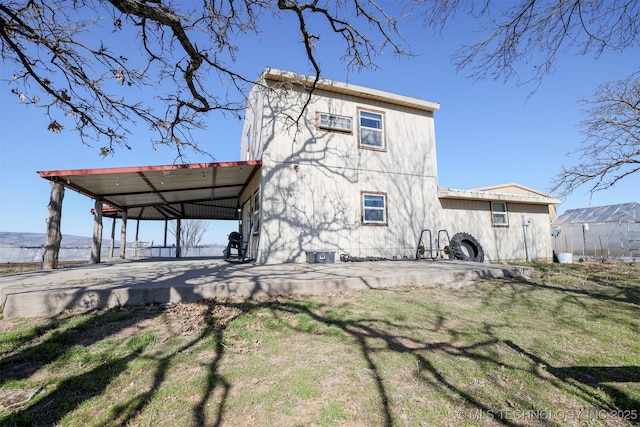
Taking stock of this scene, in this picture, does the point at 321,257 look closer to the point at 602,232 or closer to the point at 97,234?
the point at 97,234

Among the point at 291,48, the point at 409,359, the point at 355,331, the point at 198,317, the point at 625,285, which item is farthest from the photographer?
the point at 625,285

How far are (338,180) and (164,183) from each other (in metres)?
5.43

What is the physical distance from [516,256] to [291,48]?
12.0 meters

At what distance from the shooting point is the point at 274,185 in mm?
8602

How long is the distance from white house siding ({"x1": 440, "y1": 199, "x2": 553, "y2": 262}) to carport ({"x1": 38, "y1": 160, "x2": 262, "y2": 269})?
7.54 m

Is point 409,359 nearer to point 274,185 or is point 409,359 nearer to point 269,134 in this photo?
point 274,185

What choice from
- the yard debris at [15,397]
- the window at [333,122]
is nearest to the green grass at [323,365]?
the yard debris at [15,397]

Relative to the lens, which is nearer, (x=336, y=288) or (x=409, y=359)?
(x=409, y=359)

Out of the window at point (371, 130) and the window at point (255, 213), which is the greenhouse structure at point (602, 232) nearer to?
the window at point (371, 130)

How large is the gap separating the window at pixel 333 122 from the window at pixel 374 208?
229 cm

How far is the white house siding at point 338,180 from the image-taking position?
28.3 ft

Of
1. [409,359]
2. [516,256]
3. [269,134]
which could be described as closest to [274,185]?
[269,134]

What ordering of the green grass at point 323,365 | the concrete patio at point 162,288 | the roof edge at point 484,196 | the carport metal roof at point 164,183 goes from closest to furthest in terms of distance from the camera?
the green grass at point 323,365 → the concrete patio at point 162,288 → the carport metal roof at point 164,183 → the roof edge at point 484,196

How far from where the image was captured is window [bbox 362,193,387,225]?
31.6ft
